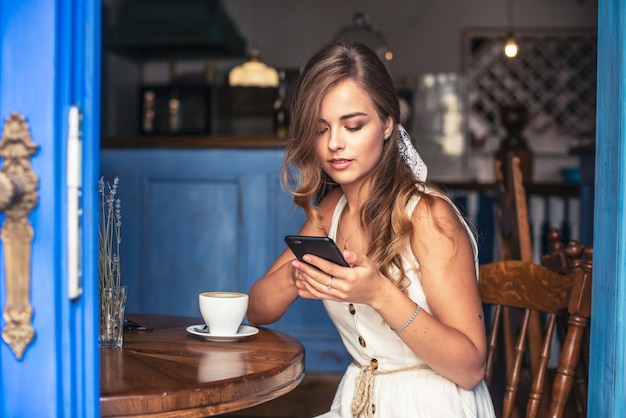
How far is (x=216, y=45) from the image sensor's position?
7.05m

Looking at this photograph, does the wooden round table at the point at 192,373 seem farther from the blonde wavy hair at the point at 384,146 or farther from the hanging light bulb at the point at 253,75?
the hanging light bulb at the point at 253,75

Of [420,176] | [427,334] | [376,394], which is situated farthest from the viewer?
[420,176]

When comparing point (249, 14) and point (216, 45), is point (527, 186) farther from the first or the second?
point (249, 14)

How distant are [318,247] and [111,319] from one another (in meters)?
0.49

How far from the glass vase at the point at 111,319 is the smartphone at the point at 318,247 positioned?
41 centimetres

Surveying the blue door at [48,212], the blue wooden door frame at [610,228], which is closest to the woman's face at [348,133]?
the blue wooden door frame at [610,228]

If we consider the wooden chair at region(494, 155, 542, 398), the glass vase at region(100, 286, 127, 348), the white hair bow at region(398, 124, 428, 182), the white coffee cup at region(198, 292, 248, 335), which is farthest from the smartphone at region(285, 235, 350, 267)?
the wooden chair at region(494, 155, 542, 398)

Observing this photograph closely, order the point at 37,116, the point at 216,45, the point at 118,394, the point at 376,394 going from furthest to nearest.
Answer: the point at 216,45 → the point at 376,394 → the point at 118,394 → the point at 37,116

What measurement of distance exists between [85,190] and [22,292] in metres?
0.15

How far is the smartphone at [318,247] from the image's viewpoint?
4.48ft

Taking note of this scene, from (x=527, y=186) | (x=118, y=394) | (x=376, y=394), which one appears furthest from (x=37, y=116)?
(x=527, y=186)

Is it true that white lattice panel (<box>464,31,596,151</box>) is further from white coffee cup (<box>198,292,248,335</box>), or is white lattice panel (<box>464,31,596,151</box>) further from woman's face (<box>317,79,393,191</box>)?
white coffee cup (<box>198,292,248,335</box>)

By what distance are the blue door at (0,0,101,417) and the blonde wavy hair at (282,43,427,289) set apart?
79cm

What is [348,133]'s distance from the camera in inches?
68.7
